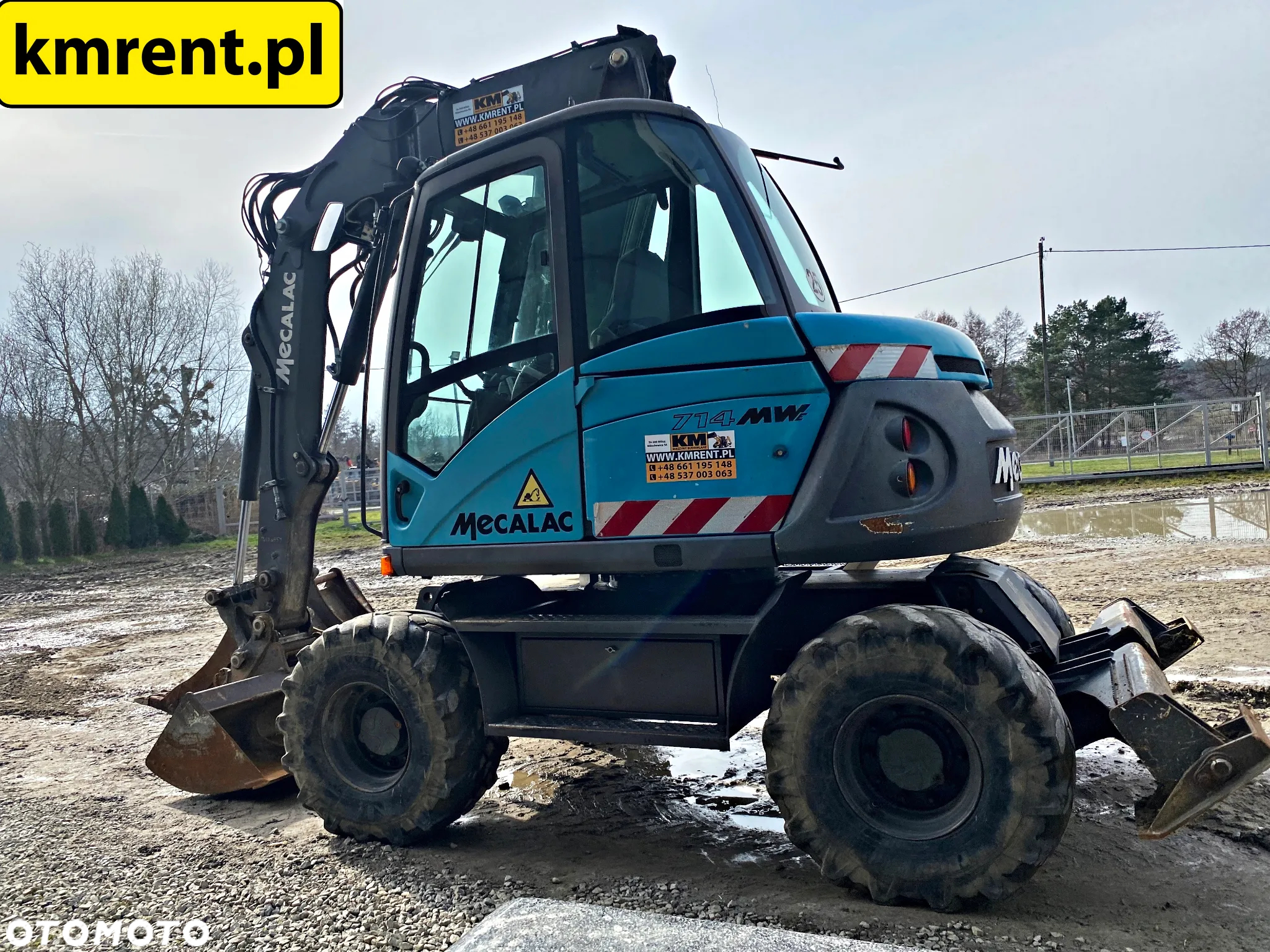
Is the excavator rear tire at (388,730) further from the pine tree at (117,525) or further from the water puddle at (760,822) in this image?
the pine tree at (117,525)

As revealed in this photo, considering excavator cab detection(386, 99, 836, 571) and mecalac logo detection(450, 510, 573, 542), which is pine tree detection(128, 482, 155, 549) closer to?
excavator cab detection(386, 99, 836, 571)

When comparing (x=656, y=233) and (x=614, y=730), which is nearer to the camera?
(x=614, y=730)

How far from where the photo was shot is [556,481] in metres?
4.05

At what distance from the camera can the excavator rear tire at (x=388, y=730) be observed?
4238mm

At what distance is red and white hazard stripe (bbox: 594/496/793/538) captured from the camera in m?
3.66

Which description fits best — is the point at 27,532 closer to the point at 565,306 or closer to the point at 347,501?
the point at 347,501

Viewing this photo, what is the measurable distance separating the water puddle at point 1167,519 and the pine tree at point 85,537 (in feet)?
77.7

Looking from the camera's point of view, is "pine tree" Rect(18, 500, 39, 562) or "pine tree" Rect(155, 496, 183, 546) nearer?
"pine tree" Rect(18, 500, 39, 562)

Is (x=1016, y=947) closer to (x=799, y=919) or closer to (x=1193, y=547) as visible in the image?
(x=799, y=919)

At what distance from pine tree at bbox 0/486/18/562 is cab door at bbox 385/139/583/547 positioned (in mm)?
25152

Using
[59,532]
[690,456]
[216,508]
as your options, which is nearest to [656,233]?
[690,456]

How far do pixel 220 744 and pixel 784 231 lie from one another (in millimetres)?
3861

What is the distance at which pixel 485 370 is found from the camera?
14.3 ft

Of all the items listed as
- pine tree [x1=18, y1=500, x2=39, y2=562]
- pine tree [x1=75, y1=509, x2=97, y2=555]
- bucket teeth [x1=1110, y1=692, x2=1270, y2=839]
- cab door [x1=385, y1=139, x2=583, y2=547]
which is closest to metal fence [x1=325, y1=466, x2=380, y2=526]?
pine tree [x1=75, y1=509, x2=97, y2=555]
